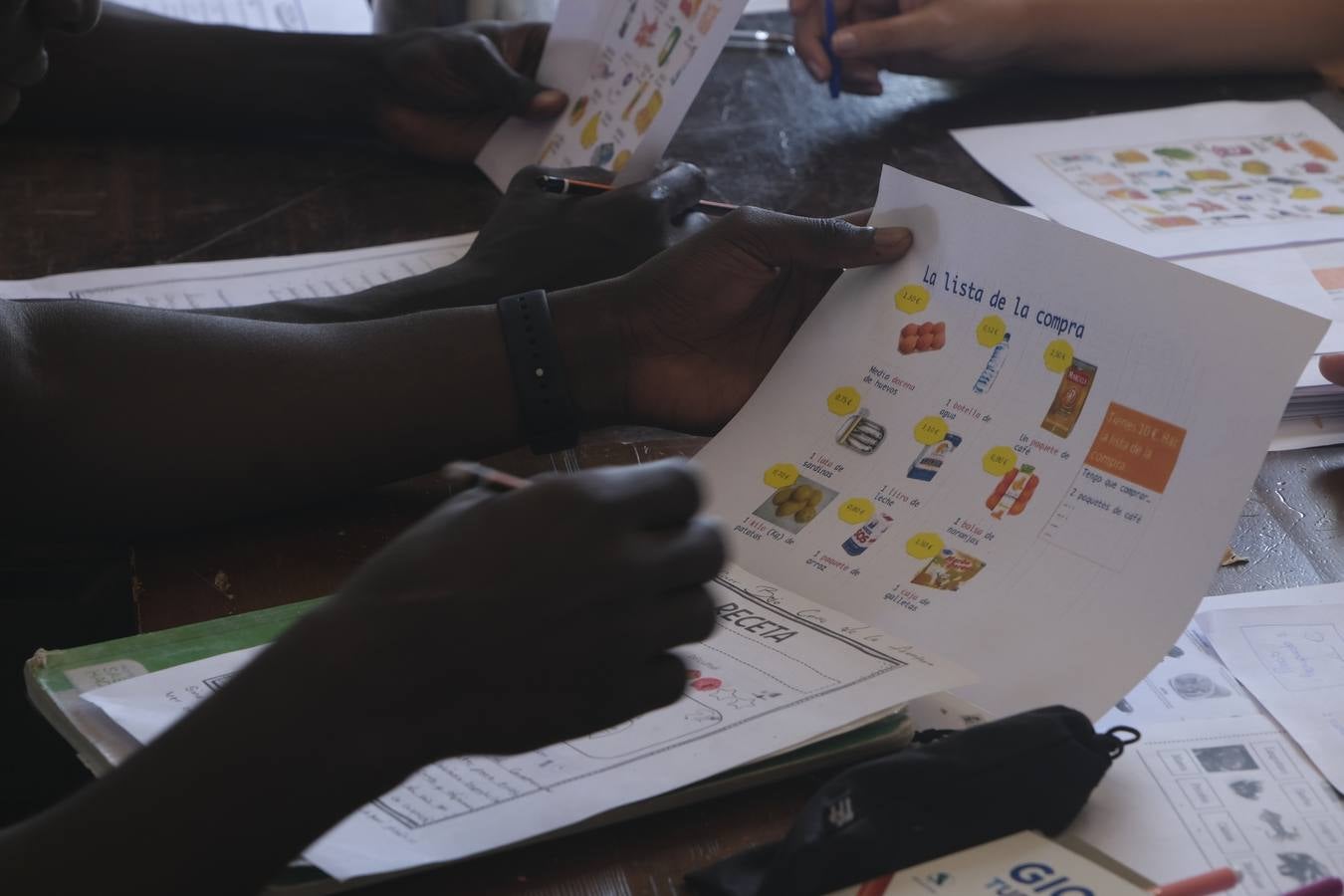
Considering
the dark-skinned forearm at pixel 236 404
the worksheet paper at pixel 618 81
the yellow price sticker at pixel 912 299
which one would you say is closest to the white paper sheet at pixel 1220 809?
the yellow price sticker at pixel 912 299

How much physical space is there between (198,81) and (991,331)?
0.93 metres

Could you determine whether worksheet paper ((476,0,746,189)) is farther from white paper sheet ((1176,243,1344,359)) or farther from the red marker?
the red marker

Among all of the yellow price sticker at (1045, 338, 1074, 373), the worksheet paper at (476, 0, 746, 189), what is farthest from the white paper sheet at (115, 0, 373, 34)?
the yellow price sticker at (1045, 338, 1074, 373)

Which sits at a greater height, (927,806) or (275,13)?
(275,13)

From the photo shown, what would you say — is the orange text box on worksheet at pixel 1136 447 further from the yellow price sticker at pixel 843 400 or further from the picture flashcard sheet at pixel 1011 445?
the yellow price sticker at pixel 843 400

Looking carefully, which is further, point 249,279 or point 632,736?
point 249,279

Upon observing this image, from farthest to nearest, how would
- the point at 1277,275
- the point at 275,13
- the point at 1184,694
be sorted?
1. the point at 275,13
2. the point at 1277,275
3. the point at 1184,694

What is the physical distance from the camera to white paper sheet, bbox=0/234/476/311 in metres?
1.06

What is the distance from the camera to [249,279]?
1.11 m

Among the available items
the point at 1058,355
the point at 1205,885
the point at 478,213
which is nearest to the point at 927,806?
the point at 1205,885

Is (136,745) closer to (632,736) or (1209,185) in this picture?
(632,736)

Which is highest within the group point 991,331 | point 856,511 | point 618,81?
point 618,81

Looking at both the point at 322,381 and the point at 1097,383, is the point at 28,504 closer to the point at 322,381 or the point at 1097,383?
the point at 322,381

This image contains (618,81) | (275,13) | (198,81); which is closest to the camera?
(618,81)
